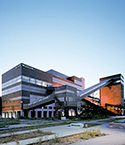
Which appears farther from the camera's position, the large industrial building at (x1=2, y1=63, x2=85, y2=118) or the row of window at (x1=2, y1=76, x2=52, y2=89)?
the row of window at (x1=2, y1=76, x2=52, y2=89)

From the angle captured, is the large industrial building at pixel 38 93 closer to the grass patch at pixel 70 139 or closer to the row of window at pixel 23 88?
the row of window at pixel 23 88

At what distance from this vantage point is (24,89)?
229 ft

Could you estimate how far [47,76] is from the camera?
3349 inches

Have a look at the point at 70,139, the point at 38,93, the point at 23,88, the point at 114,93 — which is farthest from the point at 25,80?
the point at 70,139

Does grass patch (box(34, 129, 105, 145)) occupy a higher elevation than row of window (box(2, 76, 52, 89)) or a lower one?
lower

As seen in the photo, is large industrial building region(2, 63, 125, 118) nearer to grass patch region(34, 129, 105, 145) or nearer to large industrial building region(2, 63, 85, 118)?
large industrial building region(2, 63, 85, 118)

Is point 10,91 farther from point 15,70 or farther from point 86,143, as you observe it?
point 86,143

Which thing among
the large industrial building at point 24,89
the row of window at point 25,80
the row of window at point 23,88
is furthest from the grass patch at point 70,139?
the row of window at point 25,80

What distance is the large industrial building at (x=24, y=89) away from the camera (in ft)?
228

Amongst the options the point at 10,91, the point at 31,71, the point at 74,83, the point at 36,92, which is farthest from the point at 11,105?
the point at 74,83

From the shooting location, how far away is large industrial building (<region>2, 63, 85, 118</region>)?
69.6 m

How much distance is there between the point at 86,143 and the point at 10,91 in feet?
242

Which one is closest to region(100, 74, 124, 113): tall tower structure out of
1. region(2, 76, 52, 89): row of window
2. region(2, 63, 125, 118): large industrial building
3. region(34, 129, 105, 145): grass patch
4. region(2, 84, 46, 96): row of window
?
region(2, 63, 125, 118): large industrial building

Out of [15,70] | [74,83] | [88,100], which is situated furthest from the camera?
[74,83]
